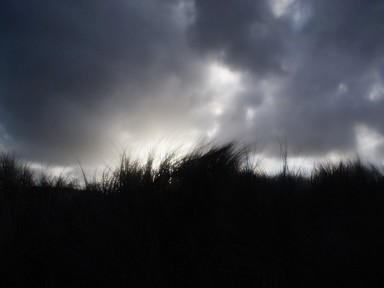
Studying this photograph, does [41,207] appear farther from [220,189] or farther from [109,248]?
[220,189]

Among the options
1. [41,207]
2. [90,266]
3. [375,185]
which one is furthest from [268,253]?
[41,207]

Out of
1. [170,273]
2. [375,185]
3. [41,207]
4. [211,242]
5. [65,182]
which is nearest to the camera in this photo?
[170,273]

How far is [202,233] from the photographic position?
2553mm

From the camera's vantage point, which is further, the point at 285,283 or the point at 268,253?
the point at 268,253

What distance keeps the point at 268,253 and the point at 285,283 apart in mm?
224

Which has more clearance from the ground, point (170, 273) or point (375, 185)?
point (375, 185)

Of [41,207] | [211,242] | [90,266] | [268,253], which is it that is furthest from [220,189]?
[41,207]

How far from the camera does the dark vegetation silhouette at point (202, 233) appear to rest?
6.73ft

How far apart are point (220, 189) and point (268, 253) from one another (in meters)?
0.75

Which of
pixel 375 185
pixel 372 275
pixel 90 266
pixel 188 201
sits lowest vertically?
pixel 90 266

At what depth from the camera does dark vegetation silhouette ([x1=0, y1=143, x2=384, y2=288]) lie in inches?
80.8

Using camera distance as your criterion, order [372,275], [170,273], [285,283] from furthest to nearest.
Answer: [170,273] < [285,283] < [372,275]

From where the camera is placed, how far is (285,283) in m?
2.03

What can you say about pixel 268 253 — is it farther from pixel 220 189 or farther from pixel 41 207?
pixel 41 207
